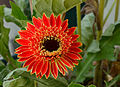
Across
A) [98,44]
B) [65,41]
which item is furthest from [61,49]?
[98,44]

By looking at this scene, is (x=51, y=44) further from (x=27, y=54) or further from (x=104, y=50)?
(x=104, y=50)

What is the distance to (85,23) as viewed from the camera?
54 cm

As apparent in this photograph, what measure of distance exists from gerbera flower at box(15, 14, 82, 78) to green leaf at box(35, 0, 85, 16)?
25 millimetres

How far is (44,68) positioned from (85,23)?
29 centimetres

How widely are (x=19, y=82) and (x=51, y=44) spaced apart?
0.10 m

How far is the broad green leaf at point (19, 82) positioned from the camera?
12.2 inches

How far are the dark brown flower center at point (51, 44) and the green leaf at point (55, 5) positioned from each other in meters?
0.06

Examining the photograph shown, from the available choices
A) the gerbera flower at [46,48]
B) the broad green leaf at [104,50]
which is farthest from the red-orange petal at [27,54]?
the broad green leaf at [104,50]

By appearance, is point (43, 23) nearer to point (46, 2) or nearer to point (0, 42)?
point (46, 2)

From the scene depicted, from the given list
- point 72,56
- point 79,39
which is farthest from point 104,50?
point 72,56

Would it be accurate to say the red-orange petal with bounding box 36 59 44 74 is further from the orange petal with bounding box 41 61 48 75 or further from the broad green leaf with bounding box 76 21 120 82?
the broad green leaf with bounding box 76 21 120 82

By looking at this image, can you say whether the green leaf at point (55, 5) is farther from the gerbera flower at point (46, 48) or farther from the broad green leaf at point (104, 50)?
the broad green leaf at point (104, 50)

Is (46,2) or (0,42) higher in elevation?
(46,2)

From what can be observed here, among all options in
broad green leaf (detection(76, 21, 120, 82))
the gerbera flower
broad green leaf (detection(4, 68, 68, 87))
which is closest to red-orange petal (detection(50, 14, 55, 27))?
the gerbera flower
